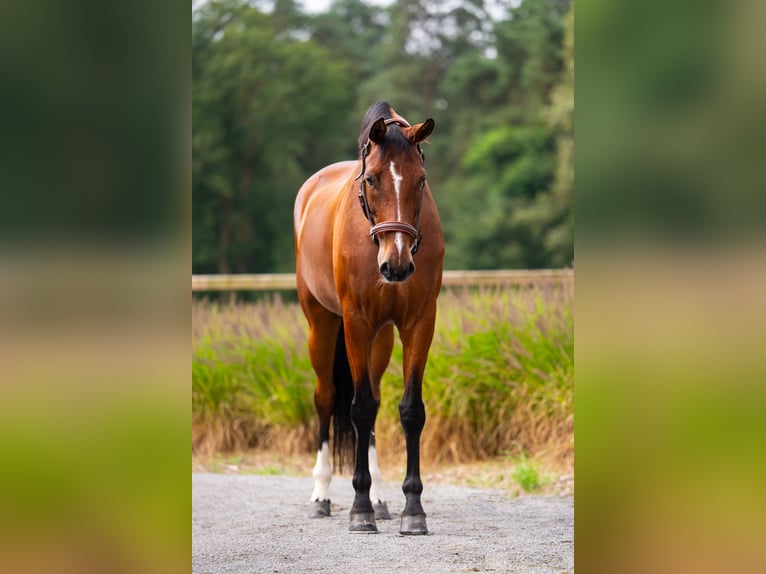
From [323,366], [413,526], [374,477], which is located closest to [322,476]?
[374,477]

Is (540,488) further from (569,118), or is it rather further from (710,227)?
(569,118)

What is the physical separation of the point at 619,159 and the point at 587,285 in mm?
292

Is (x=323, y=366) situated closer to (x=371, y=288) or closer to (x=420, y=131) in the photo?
(x=371, y=288)

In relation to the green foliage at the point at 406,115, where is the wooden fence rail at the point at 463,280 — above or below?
below

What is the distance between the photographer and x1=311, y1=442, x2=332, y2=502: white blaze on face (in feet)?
18.8

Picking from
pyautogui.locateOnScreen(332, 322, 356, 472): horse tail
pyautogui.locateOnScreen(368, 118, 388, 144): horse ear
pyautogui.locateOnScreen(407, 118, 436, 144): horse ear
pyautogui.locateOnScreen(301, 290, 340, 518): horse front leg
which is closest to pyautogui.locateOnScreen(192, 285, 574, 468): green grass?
pyautogui.locateOnScreen(332, 322, 356, 472): horse tail

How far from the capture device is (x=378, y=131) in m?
4.49

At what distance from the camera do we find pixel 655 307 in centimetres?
200

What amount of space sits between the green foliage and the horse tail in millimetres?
17937

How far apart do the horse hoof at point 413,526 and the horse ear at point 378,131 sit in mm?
1966

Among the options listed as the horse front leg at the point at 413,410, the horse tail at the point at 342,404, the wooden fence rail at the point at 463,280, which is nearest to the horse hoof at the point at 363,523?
the horse front leg at the point at 413,410

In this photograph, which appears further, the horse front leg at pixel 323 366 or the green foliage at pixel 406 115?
the green foliage at pixel 406 115

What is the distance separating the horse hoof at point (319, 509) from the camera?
5652mm

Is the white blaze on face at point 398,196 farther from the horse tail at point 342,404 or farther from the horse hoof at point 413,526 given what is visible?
the horse tail at point 342,404
